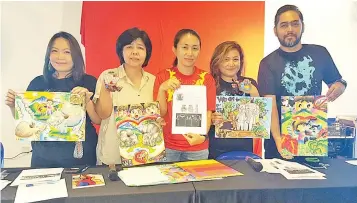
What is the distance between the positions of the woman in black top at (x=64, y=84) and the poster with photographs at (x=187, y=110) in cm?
51

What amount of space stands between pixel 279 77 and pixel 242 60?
29 centimetres

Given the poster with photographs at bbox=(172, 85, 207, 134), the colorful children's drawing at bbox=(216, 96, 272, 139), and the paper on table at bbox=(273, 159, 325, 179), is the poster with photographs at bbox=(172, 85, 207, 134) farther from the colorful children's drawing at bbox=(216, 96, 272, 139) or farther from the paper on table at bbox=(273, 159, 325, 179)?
the paper on table at bbox=(273, 159, 325, 179)

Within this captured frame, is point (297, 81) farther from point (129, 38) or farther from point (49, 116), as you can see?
point (49, 116)

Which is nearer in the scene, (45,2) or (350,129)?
(45,2)

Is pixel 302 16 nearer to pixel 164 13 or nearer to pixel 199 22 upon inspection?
pixel 199 22

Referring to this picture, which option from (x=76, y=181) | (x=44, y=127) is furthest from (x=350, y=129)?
(x=44, y=127)

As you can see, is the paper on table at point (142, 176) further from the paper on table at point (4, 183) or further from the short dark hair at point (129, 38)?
the short dark hair at point (129, 38)

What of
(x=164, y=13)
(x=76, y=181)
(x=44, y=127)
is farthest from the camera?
(x=164, y=13)

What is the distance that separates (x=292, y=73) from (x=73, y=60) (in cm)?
148

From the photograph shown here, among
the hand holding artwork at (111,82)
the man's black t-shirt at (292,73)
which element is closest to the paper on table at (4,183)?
the hand holding artwork at (111,82)

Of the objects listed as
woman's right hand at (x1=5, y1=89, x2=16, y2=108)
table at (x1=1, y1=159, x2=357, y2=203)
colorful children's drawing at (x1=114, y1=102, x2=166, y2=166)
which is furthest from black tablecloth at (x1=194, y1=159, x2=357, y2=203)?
woman's right hand at (x1=5, y1=89, x2=16, y2=108)

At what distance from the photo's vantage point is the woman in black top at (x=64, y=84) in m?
2.10

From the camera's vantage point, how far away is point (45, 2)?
6.89 feet

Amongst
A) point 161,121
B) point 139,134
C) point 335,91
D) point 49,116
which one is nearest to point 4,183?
point 49,116
